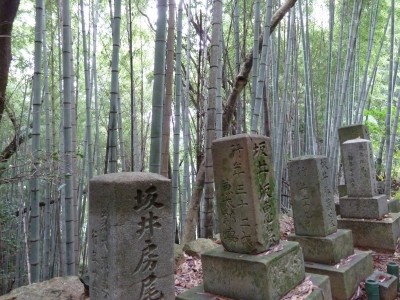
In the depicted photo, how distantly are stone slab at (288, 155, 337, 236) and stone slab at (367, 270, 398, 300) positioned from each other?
48 centimetres

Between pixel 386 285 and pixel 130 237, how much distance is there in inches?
83.5

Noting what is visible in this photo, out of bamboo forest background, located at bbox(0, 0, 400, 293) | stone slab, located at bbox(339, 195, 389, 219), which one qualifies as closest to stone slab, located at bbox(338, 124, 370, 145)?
bamboo forest background, located at bbox(0, 0, 400, 293)

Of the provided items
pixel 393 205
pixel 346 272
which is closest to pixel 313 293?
pixel 346 272

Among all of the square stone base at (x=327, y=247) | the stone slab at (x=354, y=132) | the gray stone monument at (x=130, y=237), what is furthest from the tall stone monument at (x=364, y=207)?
the gray stone monument at (x=130, y=237)

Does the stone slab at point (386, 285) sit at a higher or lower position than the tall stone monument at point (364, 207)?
lower

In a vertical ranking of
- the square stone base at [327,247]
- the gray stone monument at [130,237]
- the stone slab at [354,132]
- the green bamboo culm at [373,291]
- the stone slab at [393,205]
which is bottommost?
the green bamboo culm at [373,291]

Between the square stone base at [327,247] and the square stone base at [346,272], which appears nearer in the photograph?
the square stone base at [346,272]

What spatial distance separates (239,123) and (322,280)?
273 cm

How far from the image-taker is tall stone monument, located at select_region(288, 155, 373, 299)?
2.81m

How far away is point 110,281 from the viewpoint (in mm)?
1496

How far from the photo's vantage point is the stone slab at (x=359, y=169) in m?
4.02

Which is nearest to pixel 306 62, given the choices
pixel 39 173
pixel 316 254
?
pixel 316 254

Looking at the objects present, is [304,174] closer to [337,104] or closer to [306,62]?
[306,62]

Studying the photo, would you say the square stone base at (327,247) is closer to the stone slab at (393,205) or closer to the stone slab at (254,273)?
the stone slab at (254,273)
